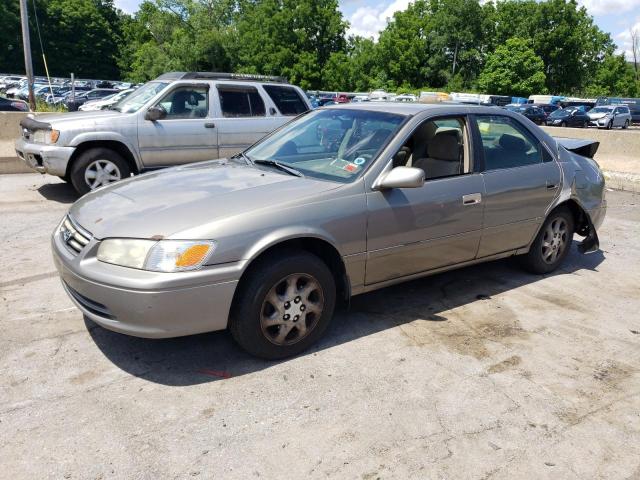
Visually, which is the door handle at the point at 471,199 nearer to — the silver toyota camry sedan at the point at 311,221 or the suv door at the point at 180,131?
the silver toyota camry sedan at the point at 311,221

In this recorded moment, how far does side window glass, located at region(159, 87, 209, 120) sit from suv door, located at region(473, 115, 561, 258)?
4.90 meters

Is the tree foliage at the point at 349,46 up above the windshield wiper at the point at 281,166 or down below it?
above

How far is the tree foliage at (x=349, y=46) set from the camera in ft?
211

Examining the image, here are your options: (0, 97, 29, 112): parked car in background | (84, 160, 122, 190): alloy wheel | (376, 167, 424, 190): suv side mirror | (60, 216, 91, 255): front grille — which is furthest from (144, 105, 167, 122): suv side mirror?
(0, 97, 29, 112): parked car in background

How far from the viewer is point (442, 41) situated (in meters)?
71.0

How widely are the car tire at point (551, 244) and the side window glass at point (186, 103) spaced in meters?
5.22

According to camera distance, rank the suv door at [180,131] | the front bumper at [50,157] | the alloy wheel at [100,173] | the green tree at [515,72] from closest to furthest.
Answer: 1. the front bumper at [50,157]
2. the alloy wheel at [100,173]
3. the suv door at [180,131]
4. the green tree at [515,72]

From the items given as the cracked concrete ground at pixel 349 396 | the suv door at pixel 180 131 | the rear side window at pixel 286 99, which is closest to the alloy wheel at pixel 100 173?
the suv door at pixel 180 131

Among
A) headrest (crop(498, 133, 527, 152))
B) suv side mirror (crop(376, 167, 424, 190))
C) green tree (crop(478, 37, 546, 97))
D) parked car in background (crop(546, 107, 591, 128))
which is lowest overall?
parked car in background (crop(546, 107, 591, 128))

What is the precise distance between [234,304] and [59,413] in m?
1.08

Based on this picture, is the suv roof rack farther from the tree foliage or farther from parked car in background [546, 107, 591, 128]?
the tree foliage

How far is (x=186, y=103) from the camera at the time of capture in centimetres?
829

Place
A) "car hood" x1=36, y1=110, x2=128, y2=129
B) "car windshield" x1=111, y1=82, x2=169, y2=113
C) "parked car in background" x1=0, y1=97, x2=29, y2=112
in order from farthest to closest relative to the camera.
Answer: "parked car in background" x1=0, y1=97, x2=29, y2=112 < "car windshield" x1=111, y1=82, x2=169, y2=113 < "car hood" x1=36, y1=110, x2=128, y2=129

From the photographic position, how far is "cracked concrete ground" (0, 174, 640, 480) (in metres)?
2.68
